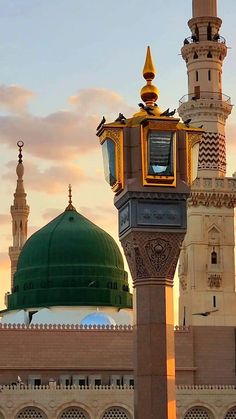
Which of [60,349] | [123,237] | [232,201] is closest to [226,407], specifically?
[60,349]

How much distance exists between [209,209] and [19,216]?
37.2 ft

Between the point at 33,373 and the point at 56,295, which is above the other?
the point at 56,295

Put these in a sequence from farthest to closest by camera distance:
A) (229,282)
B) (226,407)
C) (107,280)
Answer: (107,280), (229,282), (226,407)

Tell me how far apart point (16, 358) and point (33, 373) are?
0.76m

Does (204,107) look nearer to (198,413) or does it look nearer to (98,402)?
(198,413)

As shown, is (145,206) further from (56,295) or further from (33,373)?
(56,295)

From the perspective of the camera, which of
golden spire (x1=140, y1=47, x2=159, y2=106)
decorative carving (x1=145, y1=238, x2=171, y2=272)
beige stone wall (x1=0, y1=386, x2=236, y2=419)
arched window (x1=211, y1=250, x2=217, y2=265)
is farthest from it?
arched window (x1=211, y1=250, x2=217, y2=265)

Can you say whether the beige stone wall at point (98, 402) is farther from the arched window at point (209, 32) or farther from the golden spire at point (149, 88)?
the golden spire at point (149, 88)

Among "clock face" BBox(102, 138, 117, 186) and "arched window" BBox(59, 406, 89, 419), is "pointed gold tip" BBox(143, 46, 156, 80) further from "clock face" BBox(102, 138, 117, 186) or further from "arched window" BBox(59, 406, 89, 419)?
"arched window" BBox(59, 406, 89, 419)

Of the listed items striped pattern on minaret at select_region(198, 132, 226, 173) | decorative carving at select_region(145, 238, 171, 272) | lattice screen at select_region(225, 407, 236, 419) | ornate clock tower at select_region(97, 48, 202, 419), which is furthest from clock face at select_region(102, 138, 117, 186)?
striped pattern on minaret at select_region(198, 132, 226, 173)

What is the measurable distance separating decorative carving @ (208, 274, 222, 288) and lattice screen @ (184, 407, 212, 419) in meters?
6.35

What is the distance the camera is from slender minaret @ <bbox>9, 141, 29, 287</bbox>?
4756 cm

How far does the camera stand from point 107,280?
137 ft

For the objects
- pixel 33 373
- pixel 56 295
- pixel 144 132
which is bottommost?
pixel 144 132
